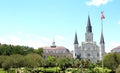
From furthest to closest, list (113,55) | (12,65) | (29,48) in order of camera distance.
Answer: (29,48) → (113,55) → (12,65)

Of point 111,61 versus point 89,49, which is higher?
point 89,49

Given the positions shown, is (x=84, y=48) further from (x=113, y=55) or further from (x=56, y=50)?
(x=113, y=55)

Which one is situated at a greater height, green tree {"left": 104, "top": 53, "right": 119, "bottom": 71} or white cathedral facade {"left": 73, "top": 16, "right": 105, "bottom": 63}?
white cathedral facade {"left": 73, "top": 16, "right": 105, "bottom": 63}

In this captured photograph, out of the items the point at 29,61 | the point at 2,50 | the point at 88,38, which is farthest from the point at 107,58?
the point at 88,38

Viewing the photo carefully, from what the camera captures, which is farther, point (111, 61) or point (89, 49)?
point (89, 49)

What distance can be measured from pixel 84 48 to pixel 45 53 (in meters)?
23.1

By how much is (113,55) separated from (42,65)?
20549mm

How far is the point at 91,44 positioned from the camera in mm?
137625

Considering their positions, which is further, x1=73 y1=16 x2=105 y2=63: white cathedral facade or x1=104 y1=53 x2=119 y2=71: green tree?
x1=73 y1=16 x2=105 y2=63: white cathedral facade

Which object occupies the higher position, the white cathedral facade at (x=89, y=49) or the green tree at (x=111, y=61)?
the white cathedral facade at (x=89, y=49)

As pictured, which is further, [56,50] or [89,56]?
[56,50]

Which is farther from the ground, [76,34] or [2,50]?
[76,34]

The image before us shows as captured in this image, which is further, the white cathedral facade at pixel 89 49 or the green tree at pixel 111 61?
the white cathedral facade at pixel 89 49

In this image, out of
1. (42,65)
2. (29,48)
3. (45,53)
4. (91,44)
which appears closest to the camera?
(42,65)
